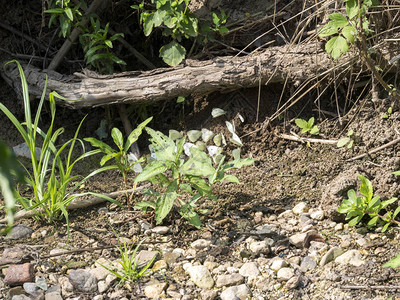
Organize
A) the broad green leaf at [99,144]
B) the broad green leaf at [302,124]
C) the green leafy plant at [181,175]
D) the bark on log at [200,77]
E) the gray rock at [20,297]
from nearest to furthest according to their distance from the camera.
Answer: the gray rock at [20,297], the green leafy plant at [181,175], the broad green leaf at [99,144], the bark on log at [200,77], the broad green leaf at [302,124]

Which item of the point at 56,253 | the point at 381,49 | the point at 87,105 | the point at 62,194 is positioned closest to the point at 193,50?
the point at 87,105

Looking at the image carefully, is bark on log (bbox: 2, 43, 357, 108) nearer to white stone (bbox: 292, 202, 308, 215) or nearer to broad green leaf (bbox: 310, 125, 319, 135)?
broad green leaf (bbox: 310, 125, 319, 135)

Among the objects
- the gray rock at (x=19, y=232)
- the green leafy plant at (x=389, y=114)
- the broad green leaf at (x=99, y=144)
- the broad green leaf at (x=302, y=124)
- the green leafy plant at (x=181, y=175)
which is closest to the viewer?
the green leafy plant at (x=181, y=175)

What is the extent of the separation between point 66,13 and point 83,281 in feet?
5.81

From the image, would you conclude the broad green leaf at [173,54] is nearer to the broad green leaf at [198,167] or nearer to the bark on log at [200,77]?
the bark on log at [200,77]

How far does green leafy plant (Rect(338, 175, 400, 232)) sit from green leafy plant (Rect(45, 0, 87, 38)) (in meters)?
1.95

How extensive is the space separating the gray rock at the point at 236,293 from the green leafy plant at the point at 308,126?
4.12 ft

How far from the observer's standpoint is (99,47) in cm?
311

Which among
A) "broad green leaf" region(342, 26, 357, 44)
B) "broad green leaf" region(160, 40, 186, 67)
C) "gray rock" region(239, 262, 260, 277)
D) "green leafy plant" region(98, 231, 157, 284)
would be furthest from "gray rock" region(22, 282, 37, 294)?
"broad green leaf" region(342, 26, 357, 44)

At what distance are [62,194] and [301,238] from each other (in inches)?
45.5

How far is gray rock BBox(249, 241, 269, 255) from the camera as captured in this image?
2166mm

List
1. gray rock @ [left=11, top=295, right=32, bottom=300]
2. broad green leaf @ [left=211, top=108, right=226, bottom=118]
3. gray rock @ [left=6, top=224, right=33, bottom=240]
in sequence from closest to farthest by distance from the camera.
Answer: gray rock @ [left=11, top=295, right=32, bottom=300] → gray rock @ [left=6, top=224, right=33, bottom=240] → broad green leaf @ [left=211, top=108, right=226, bottom=118]

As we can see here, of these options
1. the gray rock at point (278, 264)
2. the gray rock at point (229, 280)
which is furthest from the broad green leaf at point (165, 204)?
the gray rock at point (278, 264)

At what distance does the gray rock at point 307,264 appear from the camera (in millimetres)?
2035
